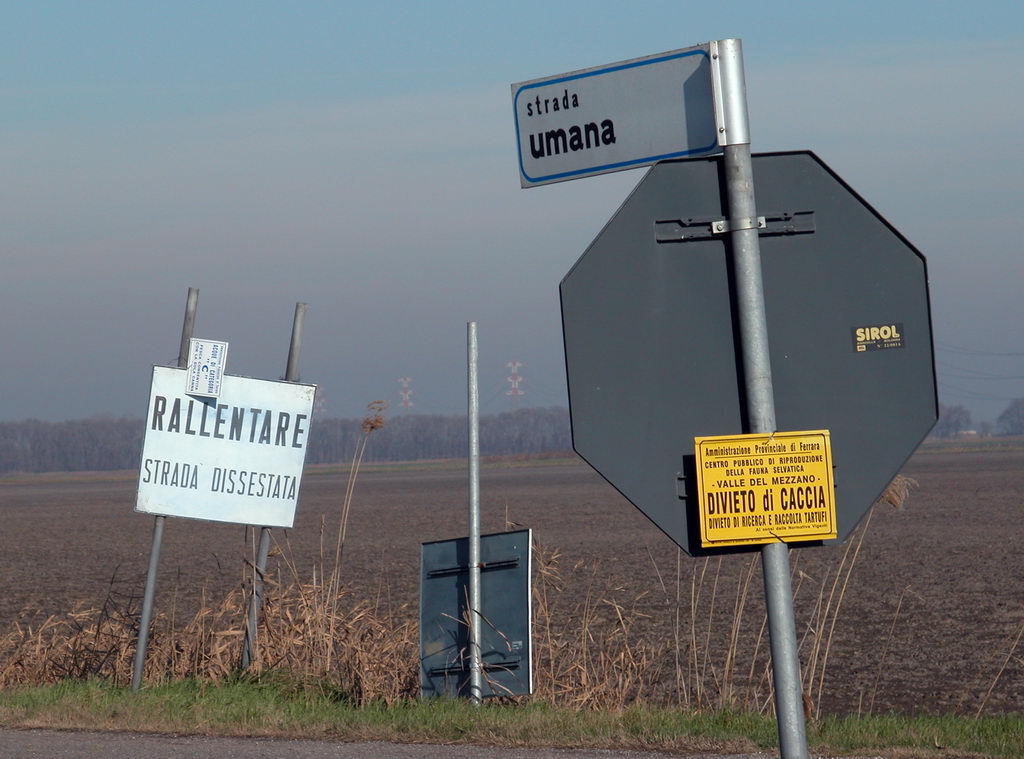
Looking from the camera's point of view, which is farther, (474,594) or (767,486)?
(474,594)

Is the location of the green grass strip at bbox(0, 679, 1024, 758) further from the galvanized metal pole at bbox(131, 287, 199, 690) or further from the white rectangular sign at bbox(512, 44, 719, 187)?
the white rectangular sign at bbox(512, 44, 719, 187)

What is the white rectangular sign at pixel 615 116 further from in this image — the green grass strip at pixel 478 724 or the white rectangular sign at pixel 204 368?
the white rectangular sign at pixel 204 368

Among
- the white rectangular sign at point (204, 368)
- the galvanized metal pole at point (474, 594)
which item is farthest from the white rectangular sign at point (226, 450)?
the galvanized metal pole at point (474, 594)

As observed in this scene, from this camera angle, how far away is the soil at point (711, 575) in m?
12.0

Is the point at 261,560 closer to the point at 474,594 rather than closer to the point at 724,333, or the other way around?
the point at 474,594

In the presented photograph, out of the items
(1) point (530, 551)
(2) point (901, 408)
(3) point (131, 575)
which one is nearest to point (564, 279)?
A: (2) point (901, 408)

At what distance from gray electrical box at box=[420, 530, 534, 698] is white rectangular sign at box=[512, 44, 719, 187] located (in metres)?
3.90

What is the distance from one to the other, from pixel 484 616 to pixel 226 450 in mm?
2347

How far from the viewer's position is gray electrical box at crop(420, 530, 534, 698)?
24.1ft

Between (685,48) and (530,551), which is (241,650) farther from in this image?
(685,48)

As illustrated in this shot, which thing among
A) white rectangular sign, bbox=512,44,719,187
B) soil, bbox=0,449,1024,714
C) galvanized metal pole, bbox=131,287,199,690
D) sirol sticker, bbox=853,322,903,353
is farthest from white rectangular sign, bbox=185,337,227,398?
sirol sticker, bbox=853,322,903,353

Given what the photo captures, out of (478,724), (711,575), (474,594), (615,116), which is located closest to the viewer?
(615,116)

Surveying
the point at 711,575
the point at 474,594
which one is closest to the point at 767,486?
the point at 474,594

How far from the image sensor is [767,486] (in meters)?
3.22
